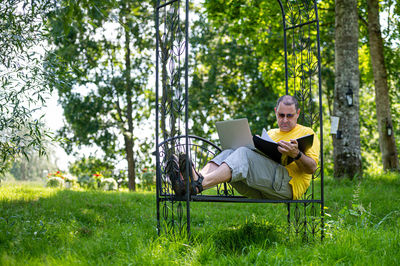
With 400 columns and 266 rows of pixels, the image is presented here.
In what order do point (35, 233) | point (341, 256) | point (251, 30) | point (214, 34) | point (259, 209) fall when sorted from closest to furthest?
point (341, 256) → point (35, 233) → point (259, 209) → point (251, 30) → point (214, 34)

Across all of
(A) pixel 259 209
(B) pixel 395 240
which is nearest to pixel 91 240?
(B) pixel 395 240

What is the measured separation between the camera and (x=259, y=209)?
5.82 metres

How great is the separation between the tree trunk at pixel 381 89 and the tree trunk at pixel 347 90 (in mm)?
2211

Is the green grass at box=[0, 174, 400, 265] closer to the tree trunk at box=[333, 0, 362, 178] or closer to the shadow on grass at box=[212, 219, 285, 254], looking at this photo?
the shadow on grass at box=[212, 219, 285, 254]

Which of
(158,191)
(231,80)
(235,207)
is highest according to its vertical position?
(231,80)

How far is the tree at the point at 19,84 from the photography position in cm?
442

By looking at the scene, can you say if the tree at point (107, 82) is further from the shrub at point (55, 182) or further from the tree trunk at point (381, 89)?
the tree trunk at point (381, 89)

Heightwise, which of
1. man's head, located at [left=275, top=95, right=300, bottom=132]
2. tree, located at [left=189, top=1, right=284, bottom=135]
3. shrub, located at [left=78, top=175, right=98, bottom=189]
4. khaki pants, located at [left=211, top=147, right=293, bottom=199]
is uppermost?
tree, located at [left=189, top=1, right=284, bottom=135]

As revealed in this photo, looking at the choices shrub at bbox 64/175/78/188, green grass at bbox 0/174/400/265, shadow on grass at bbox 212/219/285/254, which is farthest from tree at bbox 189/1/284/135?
shadow on grass at bbox 212/219/285/254

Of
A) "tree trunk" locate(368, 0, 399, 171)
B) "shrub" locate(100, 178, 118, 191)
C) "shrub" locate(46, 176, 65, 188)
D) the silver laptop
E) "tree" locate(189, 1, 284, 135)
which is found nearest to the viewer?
the silver laptop

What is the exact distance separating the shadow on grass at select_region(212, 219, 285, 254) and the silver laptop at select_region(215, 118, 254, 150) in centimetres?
76

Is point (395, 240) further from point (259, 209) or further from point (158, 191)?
point (259, 209)

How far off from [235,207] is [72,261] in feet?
12.2

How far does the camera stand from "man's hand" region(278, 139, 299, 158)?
3385mm
